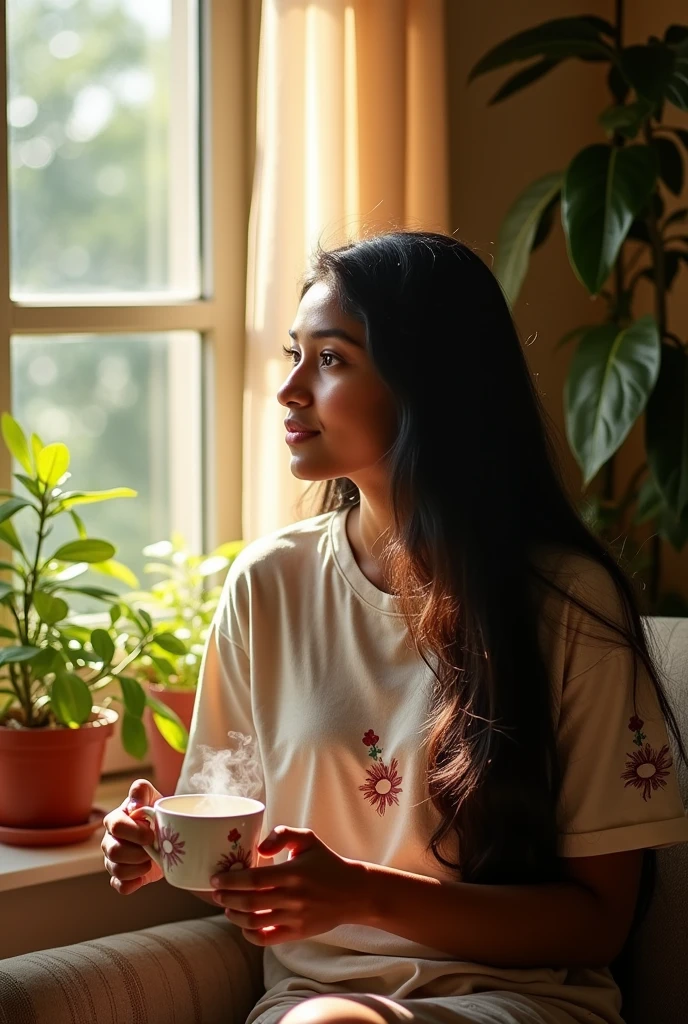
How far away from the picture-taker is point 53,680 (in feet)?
5.57

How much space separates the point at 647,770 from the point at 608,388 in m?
0.84

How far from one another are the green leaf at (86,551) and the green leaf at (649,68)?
1.11 m

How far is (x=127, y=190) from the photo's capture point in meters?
2.14

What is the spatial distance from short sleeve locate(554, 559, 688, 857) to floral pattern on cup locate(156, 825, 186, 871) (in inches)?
17.1

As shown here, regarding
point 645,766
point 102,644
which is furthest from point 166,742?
point 645,766

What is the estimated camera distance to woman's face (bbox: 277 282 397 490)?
4.74ft

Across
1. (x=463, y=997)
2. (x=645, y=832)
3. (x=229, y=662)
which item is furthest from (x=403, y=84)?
(x=463, y=997)

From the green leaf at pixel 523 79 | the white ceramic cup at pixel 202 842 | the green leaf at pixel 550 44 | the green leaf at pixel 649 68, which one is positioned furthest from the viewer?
the green leaf at pixel 523 79

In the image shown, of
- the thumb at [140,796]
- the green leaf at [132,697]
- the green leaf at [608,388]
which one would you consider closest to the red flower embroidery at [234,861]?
the thumb at [140,796]

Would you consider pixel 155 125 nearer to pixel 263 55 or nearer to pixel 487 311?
pixel 263 55

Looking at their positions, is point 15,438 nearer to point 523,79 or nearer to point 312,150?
point 312,150

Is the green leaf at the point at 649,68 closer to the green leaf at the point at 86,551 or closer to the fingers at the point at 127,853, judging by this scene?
the green leaf at the point at 86,551

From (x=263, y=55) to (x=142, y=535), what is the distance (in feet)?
2.67

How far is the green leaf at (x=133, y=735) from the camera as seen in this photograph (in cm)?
174
